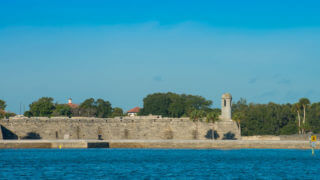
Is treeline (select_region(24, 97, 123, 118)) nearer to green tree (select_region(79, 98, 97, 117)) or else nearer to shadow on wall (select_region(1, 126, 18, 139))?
green tree (select_region(79, 98, 97, 117))

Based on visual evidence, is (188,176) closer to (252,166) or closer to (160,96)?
(252,166)

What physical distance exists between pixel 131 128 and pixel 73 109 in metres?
37.8

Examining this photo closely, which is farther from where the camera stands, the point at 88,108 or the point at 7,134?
the point at 88,108

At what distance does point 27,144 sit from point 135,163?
22.9 m

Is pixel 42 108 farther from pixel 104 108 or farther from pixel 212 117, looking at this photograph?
pixel 212 117

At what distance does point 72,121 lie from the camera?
8462 cm

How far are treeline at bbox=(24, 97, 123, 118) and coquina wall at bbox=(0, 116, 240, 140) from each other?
21048 mm

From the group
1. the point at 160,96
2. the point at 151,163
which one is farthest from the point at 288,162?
the point at 160,96

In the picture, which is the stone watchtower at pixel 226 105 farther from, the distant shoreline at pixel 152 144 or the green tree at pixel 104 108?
the green tree at pixel 104 108

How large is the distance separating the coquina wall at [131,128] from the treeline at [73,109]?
21.0 meters

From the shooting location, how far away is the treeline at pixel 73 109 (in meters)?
105

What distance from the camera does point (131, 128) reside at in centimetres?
8788

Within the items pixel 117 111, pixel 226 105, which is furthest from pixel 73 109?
pixel 226 105

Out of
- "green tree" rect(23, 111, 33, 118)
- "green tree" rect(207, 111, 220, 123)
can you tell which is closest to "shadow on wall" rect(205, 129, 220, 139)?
"green tree" rect(207, 111, 220, 123)
